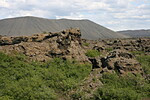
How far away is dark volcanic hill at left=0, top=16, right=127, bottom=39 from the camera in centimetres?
12586

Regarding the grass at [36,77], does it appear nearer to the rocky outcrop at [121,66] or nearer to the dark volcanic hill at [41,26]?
the rocky outcrop at [121,66]

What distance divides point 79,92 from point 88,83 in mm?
1841

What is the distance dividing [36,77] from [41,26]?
125 m

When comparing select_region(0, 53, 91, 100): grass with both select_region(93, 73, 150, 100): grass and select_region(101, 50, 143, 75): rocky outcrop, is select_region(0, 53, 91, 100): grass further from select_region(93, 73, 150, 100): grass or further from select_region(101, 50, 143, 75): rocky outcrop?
select_region(93, 73, 150, 100): grass

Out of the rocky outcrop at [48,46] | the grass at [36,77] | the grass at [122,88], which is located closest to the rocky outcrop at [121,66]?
the grass at [122,88]

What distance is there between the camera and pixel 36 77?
55.5 ft

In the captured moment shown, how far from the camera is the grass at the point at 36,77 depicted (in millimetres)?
13516

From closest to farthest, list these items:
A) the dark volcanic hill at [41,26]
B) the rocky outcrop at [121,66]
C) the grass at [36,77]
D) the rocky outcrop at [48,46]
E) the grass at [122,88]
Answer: the grass at [122,88]
the grass at [36,77]
the rocky outcrop at [121,66]
the rocky outcrop at [48,46]
the dark volcanic hill at [41,26]

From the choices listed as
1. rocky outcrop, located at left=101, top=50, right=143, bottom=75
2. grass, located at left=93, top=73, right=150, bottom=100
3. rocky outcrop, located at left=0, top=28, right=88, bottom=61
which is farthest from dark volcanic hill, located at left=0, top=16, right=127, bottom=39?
grass, located at left=93, top=73, right=150, bottom=100

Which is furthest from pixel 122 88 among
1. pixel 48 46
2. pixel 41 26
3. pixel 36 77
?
pixel 41 26

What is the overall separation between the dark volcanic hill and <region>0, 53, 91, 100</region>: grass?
101 metres

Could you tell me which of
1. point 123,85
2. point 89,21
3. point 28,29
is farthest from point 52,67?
point 89,21

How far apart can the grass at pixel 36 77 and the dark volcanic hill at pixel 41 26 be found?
3960 inches

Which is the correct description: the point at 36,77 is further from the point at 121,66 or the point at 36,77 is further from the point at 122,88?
the point at 121,66
